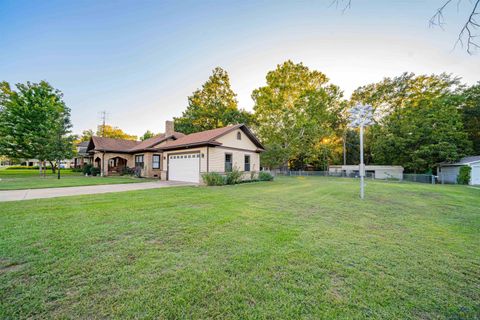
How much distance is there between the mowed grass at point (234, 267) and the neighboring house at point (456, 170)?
21954mm

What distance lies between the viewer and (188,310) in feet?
5.91

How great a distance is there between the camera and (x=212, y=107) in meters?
29.8

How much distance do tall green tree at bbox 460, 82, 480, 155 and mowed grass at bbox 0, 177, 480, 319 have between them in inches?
1229

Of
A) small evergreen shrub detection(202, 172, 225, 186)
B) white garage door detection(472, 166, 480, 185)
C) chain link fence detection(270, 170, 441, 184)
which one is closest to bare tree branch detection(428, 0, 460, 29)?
small evergreen shrub detection(202, 172, 225, 186)

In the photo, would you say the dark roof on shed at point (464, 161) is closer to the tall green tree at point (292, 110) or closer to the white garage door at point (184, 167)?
the tall green tree at point (292, 110)

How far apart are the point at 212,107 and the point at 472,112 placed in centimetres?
3461

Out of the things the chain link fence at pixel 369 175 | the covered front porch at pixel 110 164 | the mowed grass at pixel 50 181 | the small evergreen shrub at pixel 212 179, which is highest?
the covered front porch at pixel 110 164

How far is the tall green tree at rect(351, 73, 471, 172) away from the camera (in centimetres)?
2162

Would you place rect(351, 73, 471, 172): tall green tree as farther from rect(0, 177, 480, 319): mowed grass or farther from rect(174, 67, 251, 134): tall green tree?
rect(0, 177, 480, 319): mowed grass

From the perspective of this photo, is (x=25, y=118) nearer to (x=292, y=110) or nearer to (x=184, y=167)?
(x=184, y=167)

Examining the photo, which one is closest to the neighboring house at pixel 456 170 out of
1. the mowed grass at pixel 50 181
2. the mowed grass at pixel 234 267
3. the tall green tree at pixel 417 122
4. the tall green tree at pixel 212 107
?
the tall green tree at pixel 417 122

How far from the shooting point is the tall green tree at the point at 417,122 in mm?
21625

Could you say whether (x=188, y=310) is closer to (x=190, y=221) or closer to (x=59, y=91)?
(x=190, y=221)

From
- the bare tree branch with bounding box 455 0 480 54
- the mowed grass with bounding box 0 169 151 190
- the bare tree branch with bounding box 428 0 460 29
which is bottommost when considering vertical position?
the mowed grass with bounding box 0 169 151 190
